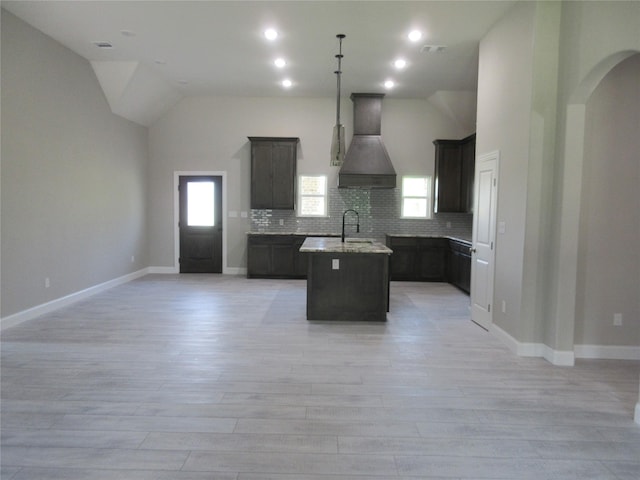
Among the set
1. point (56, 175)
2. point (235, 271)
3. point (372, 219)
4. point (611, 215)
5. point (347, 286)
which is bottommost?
point (235, 271)

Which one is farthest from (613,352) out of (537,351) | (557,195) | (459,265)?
(459,265)

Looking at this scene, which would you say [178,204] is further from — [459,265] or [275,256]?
[459,265]

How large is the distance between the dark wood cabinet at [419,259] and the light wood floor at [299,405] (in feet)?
10.3

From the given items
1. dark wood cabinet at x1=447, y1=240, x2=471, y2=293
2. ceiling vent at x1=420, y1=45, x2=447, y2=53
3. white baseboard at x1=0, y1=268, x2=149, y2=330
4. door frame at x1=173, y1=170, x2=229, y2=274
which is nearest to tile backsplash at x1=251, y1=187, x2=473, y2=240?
dark wood cabinet at x1=447, y1=240, x2=471, y2=293

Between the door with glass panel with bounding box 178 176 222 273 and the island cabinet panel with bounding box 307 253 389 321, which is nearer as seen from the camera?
the island cabinet panel with bounding box 307 253 389 321

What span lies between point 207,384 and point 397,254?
557cm

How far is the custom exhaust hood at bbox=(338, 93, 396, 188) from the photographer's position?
26.4ft

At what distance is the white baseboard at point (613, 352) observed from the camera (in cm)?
404

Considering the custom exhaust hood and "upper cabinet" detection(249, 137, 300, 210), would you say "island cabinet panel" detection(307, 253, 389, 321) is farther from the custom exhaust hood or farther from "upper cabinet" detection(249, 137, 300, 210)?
"upper cabinet" detection(249, 137, 300, 210)

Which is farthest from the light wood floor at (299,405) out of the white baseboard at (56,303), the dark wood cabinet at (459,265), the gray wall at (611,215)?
the dark wood cabinet at (459,265)

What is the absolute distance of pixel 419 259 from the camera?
26.9ft

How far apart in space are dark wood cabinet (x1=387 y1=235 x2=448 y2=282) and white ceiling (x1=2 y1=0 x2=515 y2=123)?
289 cm

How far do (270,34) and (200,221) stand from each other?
4.56 meters

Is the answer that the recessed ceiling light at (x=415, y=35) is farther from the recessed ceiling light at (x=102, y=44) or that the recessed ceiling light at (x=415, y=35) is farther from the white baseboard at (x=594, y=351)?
the recessed ceiling light at (x=102, y=44)
